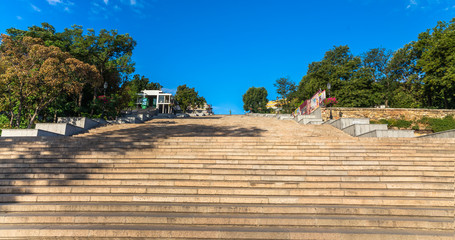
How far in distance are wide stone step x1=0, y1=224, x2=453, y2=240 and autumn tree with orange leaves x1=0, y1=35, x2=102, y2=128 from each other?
10446 mm

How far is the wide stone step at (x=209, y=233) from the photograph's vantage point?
392 cm

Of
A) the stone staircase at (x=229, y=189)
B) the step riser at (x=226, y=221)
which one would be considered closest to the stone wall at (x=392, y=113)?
the stone staircase at (x=229, y=189)

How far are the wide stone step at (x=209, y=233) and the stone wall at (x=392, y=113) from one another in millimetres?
19678

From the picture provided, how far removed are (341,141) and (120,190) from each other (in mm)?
7924

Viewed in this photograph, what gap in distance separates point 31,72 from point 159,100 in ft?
150

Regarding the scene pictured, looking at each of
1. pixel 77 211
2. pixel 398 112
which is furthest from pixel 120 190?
pixel 398 112

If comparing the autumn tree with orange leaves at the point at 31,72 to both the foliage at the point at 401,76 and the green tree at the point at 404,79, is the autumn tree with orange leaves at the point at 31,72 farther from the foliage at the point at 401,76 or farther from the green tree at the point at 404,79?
the green tree at the point at 404,79

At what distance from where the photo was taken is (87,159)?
6.91 m

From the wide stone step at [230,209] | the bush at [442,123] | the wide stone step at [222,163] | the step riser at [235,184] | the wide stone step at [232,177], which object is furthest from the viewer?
the bush at [442,123]

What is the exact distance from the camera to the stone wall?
20234mm

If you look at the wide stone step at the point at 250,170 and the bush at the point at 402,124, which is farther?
the bush at the point at 402,124

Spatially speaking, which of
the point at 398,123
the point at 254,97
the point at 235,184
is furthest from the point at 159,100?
the point at 235,184

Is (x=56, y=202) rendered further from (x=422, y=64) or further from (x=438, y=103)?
(x=438, y=103)

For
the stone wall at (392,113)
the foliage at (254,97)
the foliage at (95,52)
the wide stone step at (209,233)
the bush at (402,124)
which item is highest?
the foliage at (254,97)
